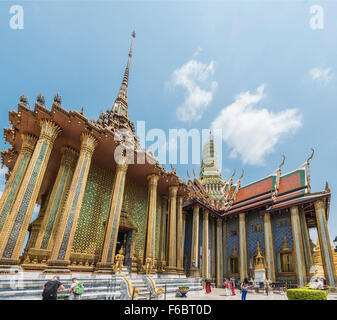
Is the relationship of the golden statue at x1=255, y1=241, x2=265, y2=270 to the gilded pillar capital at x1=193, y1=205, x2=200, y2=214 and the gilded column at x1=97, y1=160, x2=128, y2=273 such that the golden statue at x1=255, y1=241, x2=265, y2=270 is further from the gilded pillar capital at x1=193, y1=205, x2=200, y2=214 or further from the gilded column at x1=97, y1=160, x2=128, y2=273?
the gilded column at x1=97, y1=160, x2=128, y2=273

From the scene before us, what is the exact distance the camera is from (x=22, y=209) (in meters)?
8.41

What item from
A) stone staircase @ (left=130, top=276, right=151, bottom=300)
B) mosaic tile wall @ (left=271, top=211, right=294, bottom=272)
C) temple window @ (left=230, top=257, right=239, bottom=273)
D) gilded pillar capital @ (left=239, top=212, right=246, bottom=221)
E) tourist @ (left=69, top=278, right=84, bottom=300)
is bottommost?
stone staircase @ (left=130, top=276, right=151, bottom=300)

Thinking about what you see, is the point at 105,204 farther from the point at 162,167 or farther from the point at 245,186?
the point at 245,186

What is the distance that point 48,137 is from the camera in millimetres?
10117

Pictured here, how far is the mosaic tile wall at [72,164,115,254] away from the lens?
11969 mm

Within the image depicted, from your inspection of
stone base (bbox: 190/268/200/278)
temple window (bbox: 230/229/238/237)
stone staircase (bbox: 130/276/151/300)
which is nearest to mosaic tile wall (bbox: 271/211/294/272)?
temple window (bbox: 230/229/238/237)

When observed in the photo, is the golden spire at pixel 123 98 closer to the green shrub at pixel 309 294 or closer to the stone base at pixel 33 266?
the stone base at pixel 33 266

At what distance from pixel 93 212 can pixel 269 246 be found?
14.8 metres

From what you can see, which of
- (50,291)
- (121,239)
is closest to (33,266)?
(50,291)

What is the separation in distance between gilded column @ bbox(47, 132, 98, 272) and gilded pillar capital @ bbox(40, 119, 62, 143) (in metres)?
1.40

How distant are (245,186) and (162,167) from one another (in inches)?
549

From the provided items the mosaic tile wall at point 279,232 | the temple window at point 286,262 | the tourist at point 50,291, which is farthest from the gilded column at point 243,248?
the tourist at point 50,291

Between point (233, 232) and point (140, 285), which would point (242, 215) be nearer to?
point (233, 232)

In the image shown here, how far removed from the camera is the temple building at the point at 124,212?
952 cm
